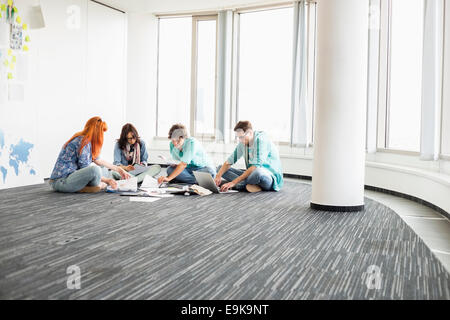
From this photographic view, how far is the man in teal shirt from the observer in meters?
5.19

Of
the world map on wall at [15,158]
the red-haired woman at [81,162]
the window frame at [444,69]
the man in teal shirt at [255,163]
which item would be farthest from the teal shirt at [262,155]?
the world map on wall at [15,158]

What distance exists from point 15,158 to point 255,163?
3002mm

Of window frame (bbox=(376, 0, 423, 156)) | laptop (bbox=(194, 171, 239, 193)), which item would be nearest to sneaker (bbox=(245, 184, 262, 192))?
laptop (bbox=(194, 171, 239, 193))

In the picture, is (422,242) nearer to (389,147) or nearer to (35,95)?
(389,147)

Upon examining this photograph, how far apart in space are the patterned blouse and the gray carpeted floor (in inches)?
25.0

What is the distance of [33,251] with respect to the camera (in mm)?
2590

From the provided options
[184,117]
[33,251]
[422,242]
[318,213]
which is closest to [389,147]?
[318,213]

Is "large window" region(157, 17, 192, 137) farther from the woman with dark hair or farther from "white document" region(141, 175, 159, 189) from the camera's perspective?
"white document" region(141, 175, 159, 189)

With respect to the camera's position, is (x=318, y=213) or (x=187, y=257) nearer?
(x=187, y=257)

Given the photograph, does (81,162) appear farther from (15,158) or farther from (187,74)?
(187,74)

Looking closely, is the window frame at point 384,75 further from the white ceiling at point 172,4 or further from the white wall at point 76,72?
the white wall at point 76,72

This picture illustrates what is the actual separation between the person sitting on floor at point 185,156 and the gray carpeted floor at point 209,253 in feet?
3.52

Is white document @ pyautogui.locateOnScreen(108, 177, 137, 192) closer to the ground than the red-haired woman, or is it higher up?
closer to the ground
